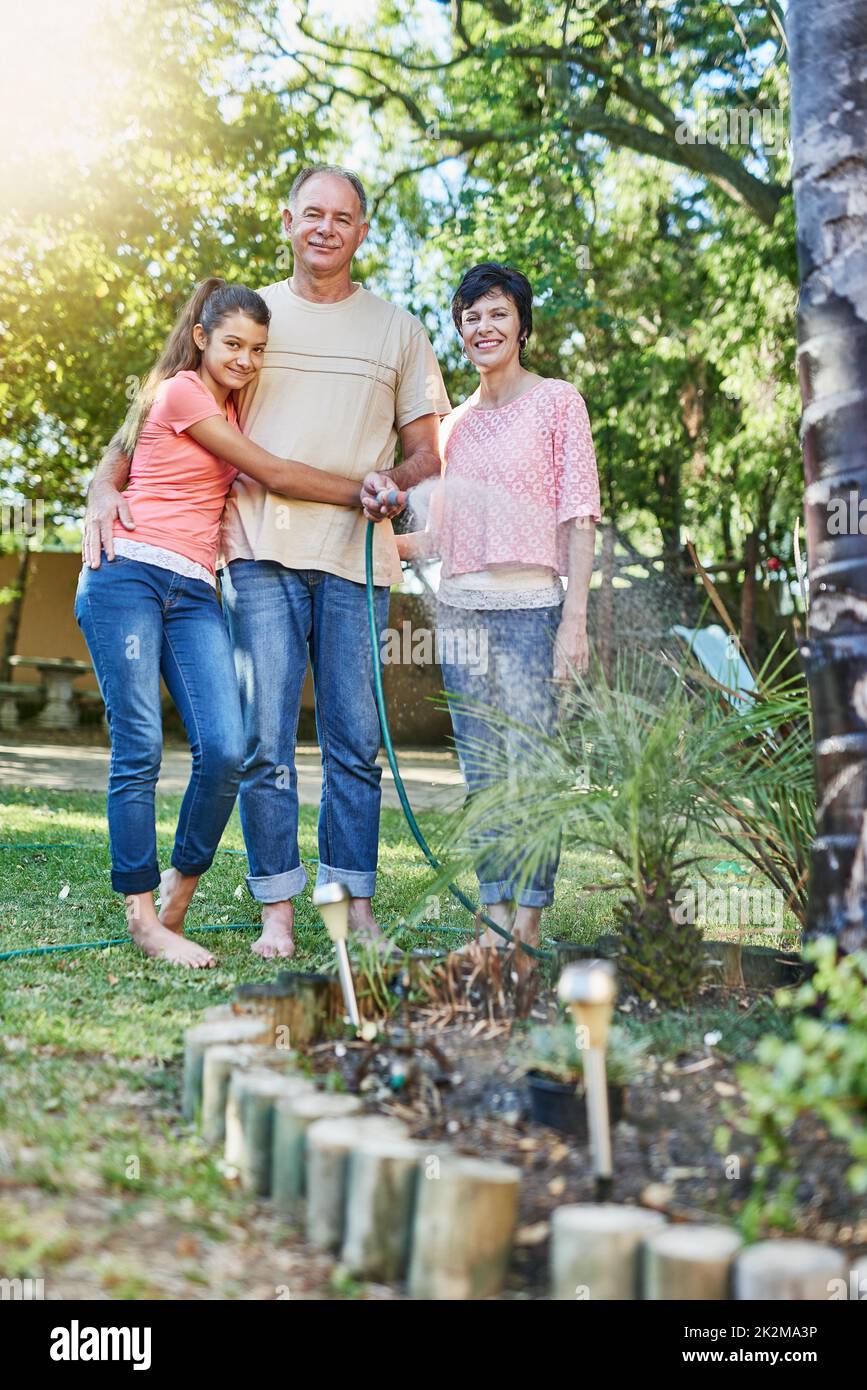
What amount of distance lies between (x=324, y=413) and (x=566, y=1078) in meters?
1.74

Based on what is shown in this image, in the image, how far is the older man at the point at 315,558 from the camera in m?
2.85

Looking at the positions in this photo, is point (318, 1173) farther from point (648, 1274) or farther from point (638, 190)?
point (638, 190)

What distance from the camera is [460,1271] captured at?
1.35m

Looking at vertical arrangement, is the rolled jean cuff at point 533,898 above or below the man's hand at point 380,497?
below

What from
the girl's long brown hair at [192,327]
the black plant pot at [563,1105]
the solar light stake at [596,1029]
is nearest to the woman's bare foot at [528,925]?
the black plant pot at [563,1105]

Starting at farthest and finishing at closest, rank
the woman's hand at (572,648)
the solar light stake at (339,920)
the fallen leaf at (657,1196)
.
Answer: the woman's hand at (572,648), the solar light stake at (339,920), the fallen leaf at (657,1196)

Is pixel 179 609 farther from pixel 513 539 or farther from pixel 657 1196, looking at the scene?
pixel 657 1196

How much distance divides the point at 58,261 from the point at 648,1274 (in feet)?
28.2

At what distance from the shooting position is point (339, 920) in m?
1.99

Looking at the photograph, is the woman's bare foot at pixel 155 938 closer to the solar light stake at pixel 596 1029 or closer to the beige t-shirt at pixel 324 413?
the beige t-shirt at pixel 324 413

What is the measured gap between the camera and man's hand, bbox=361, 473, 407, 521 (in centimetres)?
275

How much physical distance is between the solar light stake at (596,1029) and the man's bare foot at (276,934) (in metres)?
1.37

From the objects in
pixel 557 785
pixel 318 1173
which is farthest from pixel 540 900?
pixel 318 1173

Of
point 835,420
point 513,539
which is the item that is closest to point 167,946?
point 513,539
